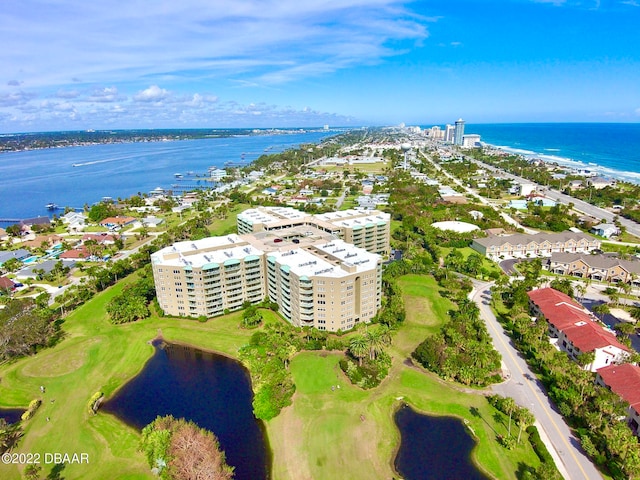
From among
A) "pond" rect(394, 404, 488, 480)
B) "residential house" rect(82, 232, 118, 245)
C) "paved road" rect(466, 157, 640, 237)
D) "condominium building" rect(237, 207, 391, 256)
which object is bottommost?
"paved road" rect(466, 157, 640, 237)

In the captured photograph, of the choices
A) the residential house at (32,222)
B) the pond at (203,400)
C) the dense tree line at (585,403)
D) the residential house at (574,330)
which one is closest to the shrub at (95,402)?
the pond at (203,400)

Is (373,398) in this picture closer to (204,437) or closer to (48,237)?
(204,437)

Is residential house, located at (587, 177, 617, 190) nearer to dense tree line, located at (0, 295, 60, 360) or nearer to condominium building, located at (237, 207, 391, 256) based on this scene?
condominium building, located at (237, 207, 391, 256)

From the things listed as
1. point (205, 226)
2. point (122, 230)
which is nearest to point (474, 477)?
point (205, 226)

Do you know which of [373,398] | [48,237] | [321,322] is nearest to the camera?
[373,398]

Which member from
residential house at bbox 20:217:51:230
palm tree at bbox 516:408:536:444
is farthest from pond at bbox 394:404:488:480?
residential house at bbox 20:217:51:230

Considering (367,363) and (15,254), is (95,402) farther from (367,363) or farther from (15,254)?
(15,254)

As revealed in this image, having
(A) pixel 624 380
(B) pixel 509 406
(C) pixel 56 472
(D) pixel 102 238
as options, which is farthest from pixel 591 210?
(C) pixel 56 472
